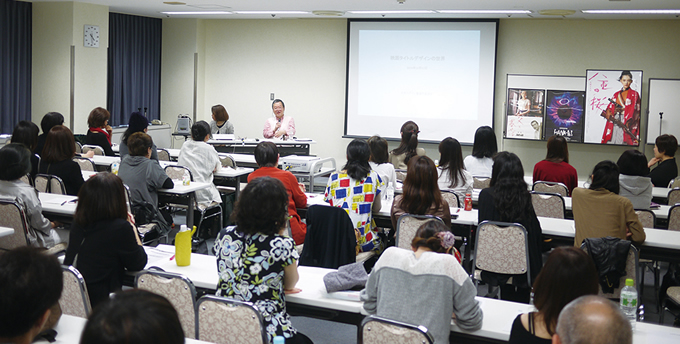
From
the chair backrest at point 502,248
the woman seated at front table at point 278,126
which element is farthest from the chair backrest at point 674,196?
the woman seated at front table at point 278,126

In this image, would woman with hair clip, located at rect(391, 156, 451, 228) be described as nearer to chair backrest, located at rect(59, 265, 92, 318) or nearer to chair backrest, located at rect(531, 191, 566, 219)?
chair backrest, located at rect(531, 191, 566, 219)

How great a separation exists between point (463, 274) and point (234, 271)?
1.03 metres

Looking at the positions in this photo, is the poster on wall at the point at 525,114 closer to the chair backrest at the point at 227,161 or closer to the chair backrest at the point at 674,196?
the chair backrest at the point at 674,196

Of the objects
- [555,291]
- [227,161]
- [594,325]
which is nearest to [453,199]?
[555,291]

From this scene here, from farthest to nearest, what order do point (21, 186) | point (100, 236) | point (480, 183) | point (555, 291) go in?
point (480, 183), point (21, 186), point (100, 236), point (555, 291)

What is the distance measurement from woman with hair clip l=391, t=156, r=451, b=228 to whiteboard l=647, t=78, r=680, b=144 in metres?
6.49

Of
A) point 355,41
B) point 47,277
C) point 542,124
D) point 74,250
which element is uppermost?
point 355,41

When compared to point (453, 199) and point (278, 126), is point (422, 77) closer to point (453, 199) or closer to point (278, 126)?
point (278, 126)

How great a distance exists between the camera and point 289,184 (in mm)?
4898

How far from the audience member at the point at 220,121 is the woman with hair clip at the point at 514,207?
6.07m

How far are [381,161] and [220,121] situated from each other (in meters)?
4.45

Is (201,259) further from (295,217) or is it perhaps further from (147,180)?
(147,180)

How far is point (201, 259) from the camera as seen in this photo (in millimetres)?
3543

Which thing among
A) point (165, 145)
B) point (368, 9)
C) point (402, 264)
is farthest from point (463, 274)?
point (165, 145)
